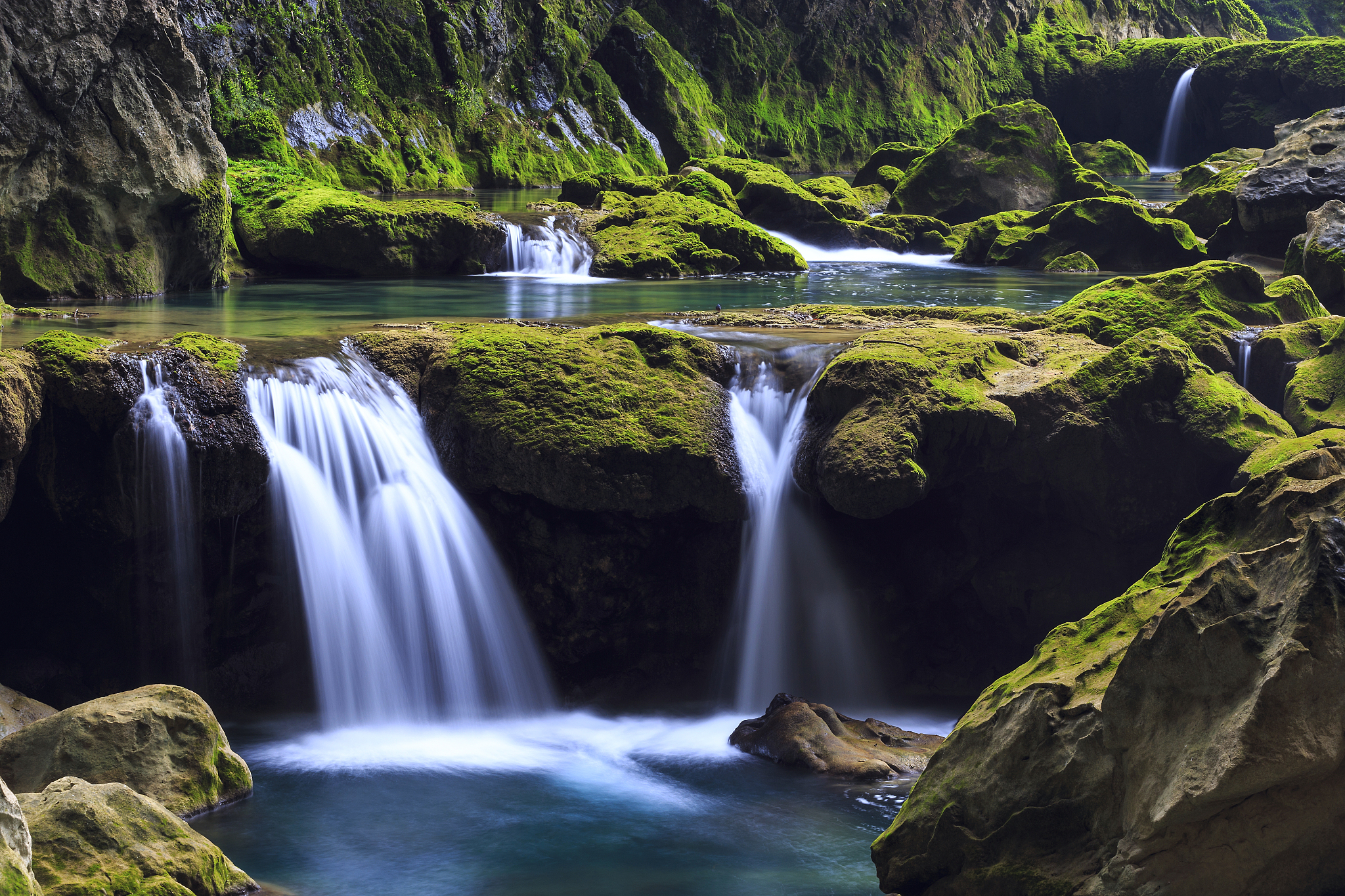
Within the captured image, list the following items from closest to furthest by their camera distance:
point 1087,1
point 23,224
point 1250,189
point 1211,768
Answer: point 1211,768
point 23,224
point 1250,189
point 1087,1

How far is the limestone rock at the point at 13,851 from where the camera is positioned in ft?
10.5

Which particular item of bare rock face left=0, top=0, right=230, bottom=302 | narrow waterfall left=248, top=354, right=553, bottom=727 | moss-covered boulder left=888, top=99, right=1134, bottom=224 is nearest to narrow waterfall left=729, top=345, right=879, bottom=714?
narrow waterfall left=248, top=354, right=553, bottom=727

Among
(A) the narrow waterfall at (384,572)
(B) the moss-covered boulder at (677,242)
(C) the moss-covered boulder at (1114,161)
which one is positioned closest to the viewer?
(A) the narrow waterfall at (384,572)

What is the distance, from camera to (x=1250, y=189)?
17.3 m

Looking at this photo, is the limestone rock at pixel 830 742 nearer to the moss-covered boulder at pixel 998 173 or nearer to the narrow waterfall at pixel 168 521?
the narrow waterfall at pixel 168 521

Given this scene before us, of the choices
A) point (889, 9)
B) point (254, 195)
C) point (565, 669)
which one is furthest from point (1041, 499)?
point (889, 9)

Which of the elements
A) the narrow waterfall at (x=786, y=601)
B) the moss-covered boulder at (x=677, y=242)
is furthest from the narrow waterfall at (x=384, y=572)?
the moss-covered boulder at (x=677, y=242)

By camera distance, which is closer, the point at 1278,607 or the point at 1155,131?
the point at 1278,607

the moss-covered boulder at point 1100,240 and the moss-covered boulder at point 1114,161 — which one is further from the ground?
the moss-covered boulder at point 1114,161

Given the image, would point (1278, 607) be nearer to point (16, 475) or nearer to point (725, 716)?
point (725, 716)

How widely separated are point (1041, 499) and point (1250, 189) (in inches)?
439

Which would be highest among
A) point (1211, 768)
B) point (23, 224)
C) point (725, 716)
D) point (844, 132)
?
point (844, 132)

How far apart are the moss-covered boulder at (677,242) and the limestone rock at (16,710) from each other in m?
11.6

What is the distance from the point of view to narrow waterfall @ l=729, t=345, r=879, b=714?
8273 mm
